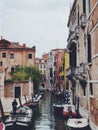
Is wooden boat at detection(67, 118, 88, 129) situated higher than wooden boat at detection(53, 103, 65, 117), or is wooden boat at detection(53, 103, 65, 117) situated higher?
wooden boat at detection(53, 103, 65, 117)

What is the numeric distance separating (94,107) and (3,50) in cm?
2546

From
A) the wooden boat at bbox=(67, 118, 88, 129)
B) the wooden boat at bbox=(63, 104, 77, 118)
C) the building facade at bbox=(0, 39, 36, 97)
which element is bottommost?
the wooden boat at bbox=(67, 118, 88, 129)

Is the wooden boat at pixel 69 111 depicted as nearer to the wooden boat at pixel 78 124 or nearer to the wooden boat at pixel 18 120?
the wooden boat at pixel 18 120

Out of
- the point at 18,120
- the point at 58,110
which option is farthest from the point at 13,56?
the point at 18,120

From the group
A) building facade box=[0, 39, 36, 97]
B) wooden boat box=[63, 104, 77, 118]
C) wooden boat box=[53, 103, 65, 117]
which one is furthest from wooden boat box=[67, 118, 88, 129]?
building facade box=[0, 39, 36, 97]

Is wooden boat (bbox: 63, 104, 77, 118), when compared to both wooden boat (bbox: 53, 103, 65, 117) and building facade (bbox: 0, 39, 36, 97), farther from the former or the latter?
building facade (bbox: 0, 39, 36, 97)

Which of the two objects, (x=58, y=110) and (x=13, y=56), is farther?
(x=13, y=56)

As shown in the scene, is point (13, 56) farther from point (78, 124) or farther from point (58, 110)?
point (78, 124)

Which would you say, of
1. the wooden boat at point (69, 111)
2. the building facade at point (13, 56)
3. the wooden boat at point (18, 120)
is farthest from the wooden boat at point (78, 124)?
the building facade at point (13, 56)

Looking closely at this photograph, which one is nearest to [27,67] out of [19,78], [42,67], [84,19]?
[19,78]

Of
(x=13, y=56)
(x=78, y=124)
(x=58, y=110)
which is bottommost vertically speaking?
(x=78, y=124)

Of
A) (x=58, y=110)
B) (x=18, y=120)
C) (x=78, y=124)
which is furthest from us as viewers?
(x=58, y=110)

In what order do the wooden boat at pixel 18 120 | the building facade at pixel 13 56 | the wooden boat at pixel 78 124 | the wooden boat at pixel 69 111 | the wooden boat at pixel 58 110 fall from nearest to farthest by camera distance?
1. the wooden boat at pixel 78 124
2. the wooden boat at pixel 18 120
3. the wooden boat at pixel 69 111
4. the wooden boat at pixel 58 110
5. the building facade at pixel 13 56

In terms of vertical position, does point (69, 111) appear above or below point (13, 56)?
below
